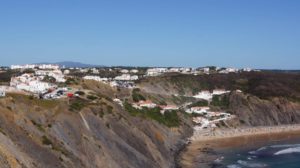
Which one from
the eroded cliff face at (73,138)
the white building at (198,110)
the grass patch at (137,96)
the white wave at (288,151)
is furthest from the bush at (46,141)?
the white building at (198,110)

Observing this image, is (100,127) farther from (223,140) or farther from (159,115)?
(223,140)

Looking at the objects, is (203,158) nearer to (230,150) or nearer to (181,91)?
(230,150)

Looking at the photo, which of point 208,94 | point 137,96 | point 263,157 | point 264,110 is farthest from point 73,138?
point 208,94

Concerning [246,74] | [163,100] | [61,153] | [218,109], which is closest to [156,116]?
[163,100]

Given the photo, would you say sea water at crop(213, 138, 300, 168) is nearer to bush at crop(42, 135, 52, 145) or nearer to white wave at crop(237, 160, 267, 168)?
white wave at crop(237, 160, 267, 168)

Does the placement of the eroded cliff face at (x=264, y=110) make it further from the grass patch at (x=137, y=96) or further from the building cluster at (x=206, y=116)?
the grass patch at (x=137, y=96)

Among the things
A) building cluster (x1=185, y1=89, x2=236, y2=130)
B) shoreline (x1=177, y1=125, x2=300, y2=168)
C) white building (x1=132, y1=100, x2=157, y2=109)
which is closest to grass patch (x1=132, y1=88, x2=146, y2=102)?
white building (x1=132, y1=100, x2=157, y2=109)
